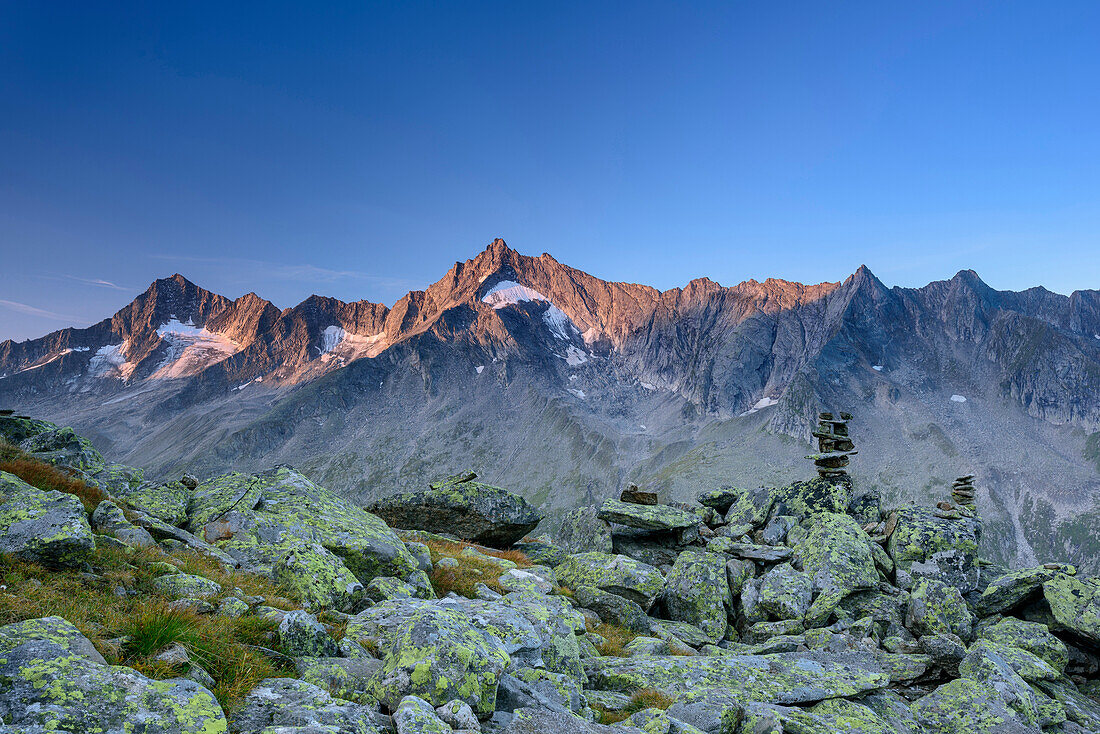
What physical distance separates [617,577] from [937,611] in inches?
384

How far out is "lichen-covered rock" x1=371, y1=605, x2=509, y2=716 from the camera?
23.0ft

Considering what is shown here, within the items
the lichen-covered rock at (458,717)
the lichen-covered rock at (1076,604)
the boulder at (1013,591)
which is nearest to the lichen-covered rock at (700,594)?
the boulder at (1013,591)

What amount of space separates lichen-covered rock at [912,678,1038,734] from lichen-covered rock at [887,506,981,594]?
817cm

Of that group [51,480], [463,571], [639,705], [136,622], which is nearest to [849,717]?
[639,705]

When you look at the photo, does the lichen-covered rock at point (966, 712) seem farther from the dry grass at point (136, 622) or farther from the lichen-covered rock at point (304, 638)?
the dry grass at point (136, 622)

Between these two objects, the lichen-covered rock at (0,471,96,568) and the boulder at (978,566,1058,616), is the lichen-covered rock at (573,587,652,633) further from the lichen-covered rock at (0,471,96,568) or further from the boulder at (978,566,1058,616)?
the lichen-covered rock at (0,471,96,568)

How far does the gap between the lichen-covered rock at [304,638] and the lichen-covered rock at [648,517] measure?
17.4 meters

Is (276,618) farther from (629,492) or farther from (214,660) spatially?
(629,492)

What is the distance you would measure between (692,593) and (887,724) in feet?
26.2

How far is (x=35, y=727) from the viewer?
184 inches

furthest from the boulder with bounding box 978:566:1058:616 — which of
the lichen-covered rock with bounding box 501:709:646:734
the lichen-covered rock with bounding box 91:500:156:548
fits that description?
the lichen-covered rock with bounding box 91:500:156:548

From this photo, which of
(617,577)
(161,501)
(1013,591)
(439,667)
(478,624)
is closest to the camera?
(439,667)

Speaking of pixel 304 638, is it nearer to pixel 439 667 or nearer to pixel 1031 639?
pixel 439 667

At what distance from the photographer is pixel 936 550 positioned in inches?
776
